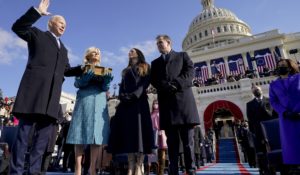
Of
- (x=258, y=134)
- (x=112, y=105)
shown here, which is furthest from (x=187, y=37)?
(x=258, y=134)

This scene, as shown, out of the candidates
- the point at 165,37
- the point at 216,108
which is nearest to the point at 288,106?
the point at 165,37

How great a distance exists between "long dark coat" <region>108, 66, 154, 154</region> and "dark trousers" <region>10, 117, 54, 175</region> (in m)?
0.94

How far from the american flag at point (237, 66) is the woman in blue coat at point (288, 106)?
32.3m

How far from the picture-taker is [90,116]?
289cm

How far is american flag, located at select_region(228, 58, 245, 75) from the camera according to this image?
3372 centimetres

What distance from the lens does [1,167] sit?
4.18m

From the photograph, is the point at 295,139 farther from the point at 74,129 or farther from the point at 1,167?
the point at 1,167

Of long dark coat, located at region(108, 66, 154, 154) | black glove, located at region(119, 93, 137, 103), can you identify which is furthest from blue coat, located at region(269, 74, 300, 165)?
black glove, located at region(119, 93, 137, 103)

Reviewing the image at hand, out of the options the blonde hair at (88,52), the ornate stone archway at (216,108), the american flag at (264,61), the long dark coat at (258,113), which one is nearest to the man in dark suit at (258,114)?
the long dark coat at (258,113)

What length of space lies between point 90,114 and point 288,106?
8.81 feet

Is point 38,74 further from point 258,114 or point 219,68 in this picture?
point 219,68

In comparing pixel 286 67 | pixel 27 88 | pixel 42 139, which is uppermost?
pixel 286 67

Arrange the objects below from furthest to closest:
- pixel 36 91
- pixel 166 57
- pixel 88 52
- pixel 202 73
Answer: pixel 202 73
pixel 166 57
pixel 88 52
pixel 36 91

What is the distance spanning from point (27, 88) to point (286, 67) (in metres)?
3.44
